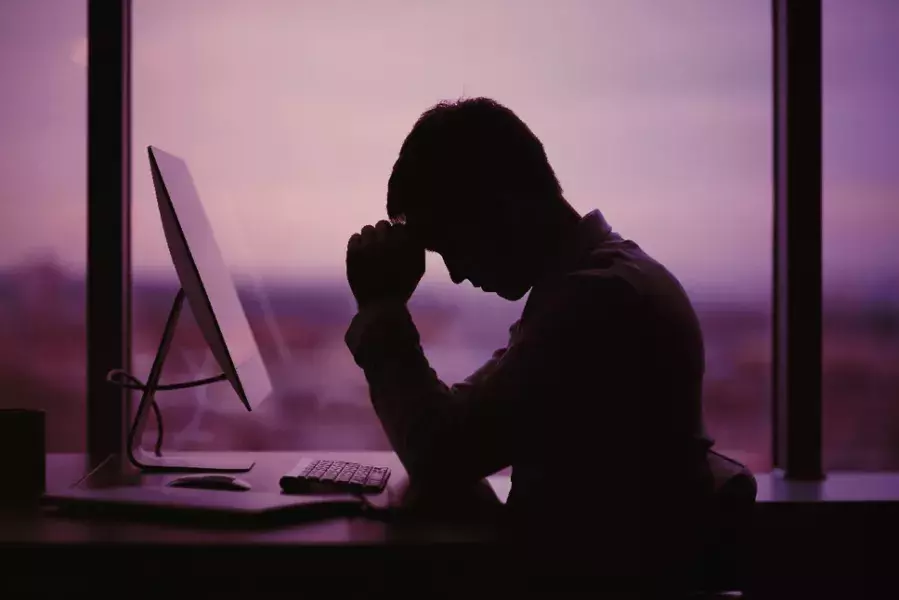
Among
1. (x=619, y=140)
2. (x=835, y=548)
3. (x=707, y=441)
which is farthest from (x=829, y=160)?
(x=707, y=441)

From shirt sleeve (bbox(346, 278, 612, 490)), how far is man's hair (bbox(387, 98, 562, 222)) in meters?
0.20

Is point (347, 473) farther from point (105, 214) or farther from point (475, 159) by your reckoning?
point (105, 214)

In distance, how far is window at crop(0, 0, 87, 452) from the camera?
183 cm

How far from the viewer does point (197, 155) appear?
1.84 m

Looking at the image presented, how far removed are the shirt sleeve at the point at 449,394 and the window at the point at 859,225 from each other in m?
1.13

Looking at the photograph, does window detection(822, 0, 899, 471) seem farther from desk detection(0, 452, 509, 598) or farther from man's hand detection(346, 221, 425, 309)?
desk detection(0, 452, 509, 598)

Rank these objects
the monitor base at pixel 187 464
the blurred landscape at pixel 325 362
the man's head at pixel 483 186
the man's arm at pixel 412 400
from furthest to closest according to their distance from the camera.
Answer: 1. the blurred landscape at pixel 325 362
2. the monitor base at pixel 187 464
3. the man's head at pixel 483 186
4. the man's arm at pixel 412 400

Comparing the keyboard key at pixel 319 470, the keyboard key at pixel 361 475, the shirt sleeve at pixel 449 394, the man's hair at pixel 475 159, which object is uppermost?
the man's hair at pixel 475 159

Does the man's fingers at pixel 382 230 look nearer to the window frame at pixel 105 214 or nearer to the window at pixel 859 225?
the window frame at pixel 105 214

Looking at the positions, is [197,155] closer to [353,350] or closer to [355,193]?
[355,193]

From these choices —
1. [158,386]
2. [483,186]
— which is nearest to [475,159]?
[483,186]

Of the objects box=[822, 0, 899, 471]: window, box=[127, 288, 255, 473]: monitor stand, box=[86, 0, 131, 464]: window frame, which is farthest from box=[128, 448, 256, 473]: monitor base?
box=[822, 0, 899, 471]: window

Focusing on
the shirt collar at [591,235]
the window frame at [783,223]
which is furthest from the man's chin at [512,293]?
the window frame at [783,223]

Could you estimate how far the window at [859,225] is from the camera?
6.14 ft
